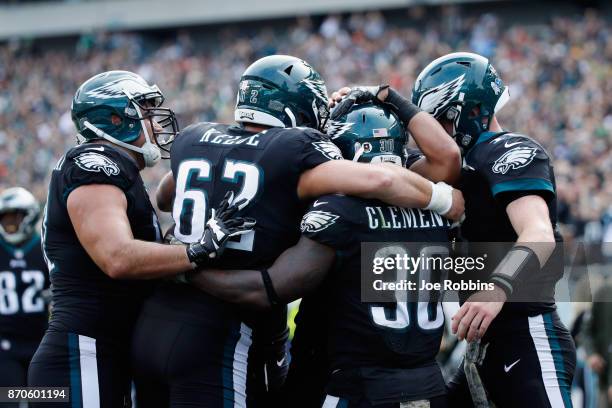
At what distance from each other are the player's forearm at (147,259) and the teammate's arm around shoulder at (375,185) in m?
0.59

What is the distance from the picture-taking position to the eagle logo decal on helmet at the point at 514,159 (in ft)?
12.6

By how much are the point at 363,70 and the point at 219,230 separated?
58.0ft

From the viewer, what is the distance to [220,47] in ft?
96.6

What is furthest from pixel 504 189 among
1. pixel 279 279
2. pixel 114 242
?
pixel 114 242

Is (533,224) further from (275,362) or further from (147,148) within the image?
(147,148)

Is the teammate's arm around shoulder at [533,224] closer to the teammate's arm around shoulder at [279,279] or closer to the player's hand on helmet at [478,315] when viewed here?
the player's hand on helmet at [478,315]

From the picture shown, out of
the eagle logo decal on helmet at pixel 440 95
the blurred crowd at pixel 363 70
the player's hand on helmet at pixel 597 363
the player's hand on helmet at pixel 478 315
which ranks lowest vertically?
the player's hand on helmet at pixel 597 363

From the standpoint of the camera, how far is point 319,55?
881 inches

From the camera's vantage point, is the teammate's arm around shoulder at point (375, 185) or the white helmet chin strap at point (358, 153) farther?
the white helmet chin strap at point (358, 153)

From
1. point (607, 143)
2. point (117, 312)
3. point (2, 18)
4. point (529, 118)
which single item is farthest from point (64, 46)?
point (117, 312)

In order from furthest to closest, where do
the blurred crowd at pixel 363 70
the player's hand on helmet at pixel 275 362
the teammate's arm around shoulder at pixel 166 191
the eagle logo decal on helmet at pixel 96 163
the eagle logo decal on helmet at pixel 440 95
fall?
the blurred crowd at pixel 363 70
the teammate's arm around shoulder at pixel 166 191
the eagle logo decal on helmet at pixel 440 95
the player's hand on helmet at pixel 275 362
the eagle logo decal on helmet at pixel 96 163

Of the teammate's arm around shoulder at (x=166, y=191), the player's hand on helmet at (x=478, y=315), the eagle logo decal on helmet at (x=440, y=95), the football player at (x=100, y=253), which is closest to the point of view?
the player's hand on helmet at (x=478, y=315)

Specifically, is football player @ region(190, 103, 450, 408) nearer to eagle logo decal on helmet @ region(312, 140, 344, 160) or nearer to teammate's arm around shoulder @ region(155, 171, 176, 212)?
eagle logo decal on helmet @ region(312, 140, 344, 160)

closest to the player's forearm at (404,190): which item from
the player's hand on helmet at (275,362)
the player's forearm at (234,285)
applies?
the player's forearm at (234,285)
